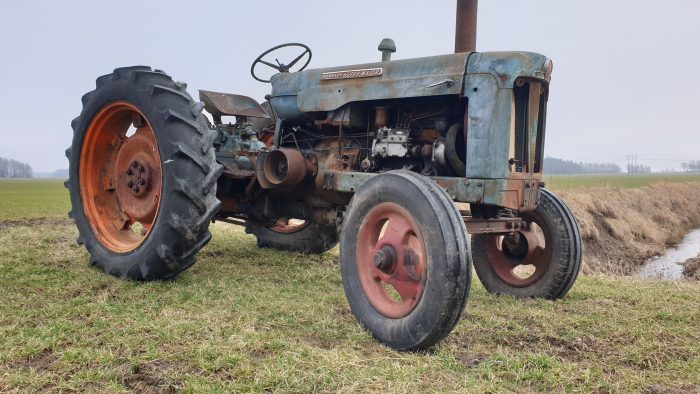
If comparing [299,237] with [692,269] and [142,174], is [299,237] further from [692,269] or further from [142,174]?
[692,269]

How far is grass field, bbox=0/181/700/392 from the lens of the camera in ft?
8.07

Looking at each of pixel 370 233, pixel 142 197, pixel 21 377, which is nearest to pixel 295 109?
pixel 142 197

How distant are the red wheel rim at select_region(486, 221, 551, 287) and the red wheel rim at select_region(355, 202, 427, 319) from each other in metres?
1.48

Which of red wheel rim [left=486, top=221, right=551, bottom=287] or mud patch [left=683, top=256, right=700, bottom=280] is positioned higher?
Result: red wheel rim [left=486, top=221, right=551, bottom=287]

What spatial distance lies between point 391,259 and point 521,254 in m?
1.60

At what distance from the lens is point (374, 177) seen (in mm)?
3320

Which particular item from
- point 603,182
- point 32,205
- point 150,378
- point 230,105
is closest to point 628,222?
point 603,182

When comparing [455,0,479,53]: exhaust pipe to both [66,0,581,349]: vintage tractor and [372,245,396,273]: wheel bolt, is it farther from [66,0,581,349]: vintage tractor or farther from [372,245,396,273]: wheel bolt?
[372,245,396,273]: wheel bolt

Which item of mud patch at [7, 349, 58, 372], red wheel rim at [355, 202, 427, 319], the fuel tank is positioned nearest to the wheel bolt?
red wheel rim at [355, 202, 427, 319]

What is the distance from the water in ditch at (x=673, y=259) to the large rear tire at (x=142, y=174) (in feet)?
28.5

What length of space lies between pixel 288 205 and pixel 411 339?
2550 mm

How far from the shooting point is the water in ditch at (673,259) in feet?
35.7

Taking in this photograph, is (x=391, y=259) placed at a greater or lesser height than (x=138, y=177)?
lesser

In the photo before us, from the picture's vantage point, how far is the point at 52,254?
5254 mm
